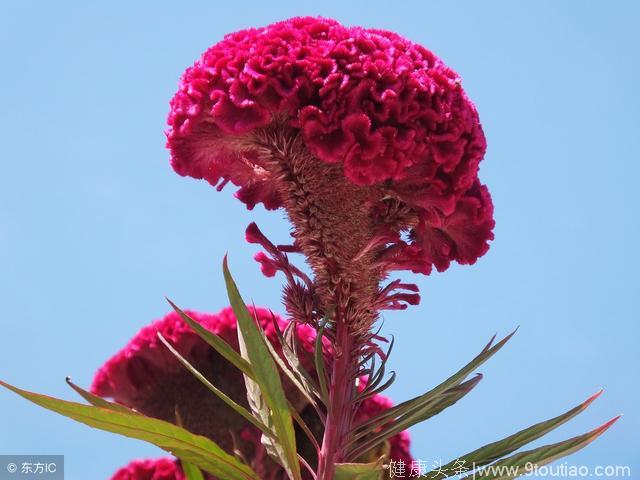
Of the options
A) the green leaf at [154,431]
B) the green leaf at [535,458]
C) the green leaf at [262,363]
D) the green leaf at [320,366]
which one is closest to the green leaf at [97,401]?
the green leaf at [154,431]

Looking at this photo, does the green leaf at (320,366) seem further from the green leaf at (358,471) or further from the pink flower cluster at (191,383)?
the pink flower cluster at (191,383)

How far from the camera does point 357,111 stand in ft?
6.16

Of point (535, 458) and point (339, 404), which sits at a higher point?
point (339, 404)

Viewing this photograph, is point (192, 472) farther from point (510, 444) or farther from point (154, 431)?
point (510, 444)

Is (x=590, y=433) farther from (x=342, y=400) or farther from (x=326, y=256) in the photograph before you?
(x=326, y=256)

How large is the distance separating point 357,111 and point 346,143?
0.09 metres

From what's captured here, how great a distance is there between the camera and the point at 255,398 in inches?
89.6

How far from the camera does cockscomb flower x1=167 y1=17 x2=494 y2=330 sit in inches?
74.5

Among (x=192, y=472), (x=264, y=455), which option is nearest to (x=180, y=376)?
(x=264, y=455)

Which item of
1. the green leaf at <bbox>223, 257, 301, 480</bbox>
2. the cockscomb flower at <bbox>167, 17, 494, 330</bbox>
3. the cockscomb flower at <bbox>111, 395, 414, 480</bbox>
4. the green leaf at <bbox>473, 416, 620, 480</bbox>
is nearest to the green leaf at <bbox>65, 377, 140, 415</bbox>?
the green leaf at <bbox>223, 257, 301, 480</bbox>

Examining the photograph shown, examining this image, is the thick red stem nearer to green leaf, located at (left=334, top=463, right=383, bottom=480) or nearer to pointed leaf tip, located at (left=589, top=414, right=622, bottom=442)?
green leaf, located at (left=334, top=463, right=383, bottom=480)

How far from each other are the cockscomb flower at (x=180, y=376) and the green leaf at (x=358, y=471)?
1091mm

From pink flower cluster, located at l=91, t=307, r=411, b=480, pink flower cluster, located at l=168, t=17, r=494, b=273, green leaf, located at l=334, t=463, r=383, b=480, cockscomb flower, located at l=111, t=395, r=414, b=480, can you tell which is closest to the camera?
green leaf, located at l=334, t=463, r=383, b=480

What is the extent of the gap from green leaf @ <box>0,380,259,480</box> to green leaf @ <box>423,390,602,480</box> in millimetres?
582
